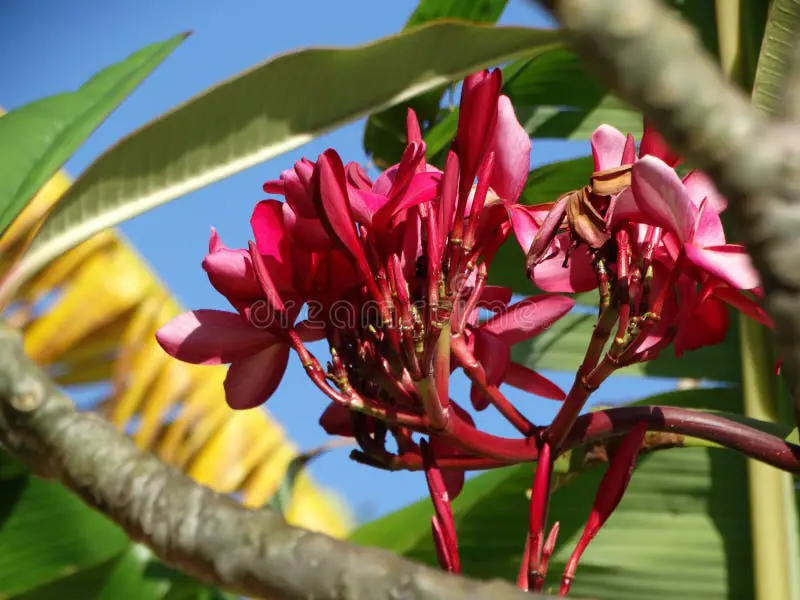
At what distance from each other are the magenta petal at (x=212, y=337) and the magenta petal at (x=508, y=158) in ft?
0.59

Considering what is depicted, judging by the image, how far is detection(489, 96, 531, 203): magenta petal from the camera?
68 cm

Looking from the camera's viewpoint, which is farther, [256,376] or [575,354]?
[575,354]

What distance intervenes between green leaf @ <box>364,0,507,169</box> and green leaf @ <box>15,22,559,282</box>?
56cm

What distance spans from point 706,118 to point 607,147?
1.42 feet

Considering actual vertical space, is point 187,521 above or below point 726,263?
below

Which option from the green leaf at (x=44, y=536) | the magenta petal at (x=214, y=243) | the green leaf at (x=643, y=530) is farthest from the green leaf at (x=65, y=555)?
the magenta petal at (x=214, y=243)

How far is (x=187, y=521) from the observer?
1.32ft

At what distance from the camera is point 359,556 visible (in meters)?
0.37

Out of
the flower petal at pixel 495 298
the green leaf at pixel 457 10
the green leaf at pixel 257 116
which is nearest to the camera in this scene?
the green leaf at pixel 257 116

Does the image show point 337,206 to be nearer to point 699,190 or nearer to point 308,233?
point 308,233

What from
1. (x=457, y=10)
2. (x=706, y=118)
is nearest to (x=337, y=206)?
(x=706, y=118)

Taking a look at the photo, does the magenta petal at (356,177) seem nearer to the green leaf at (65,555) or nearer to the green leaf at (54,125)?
the green leaf at (54,125)

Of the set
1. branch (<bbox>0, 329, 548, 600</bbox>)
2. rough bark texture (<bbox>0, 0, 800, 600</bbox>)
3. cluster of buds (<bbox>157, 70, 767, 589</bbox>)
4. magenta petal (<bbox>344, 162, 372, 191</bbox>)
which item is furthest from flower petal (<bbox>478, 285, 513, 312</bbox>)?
branch (<bbox>0, 329, 548, 600</bbox>)

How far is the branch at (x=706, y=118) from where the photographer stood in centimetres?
27
